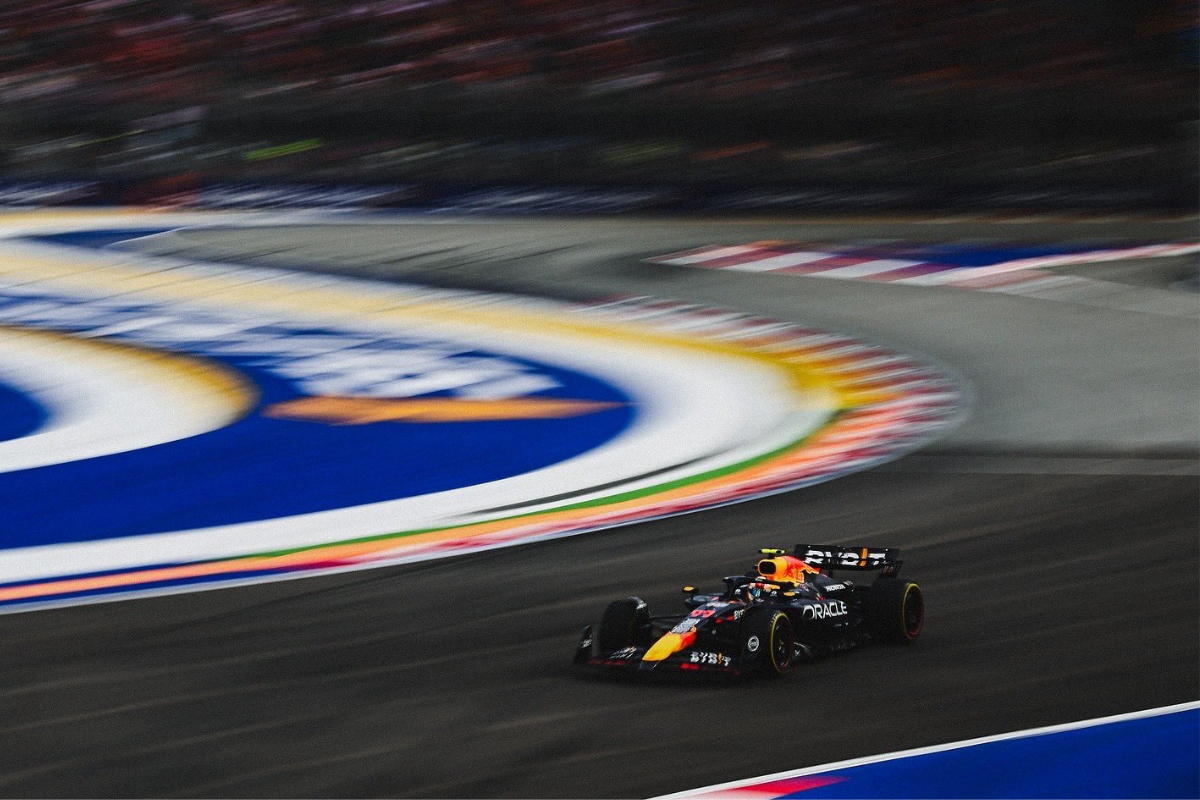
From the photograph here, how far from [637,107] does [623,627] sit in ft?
40.3

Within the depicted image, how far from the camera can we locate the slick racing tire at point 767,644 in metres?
5.30

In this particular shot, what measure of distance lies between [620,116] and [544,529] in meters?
10.3

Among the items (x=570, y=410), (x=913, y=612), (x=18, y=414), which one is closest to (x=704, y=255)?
(x=570, y=410)

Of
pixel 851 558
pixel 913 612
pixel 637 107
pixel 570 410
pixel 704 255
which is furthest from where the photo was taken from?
pixel 637 107

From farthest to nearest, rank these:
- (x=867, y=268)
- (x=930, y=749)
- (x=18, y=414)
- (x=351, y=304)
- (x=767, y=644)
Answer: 1. (x=867, y=268)
2. (x=351, y=304)
3. (x=18, y=414)
4. (x=767, y=644)
5. (x=930, y=749)

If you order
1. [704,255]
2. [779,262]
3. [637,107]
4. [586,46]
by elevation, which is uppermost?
[586,46]

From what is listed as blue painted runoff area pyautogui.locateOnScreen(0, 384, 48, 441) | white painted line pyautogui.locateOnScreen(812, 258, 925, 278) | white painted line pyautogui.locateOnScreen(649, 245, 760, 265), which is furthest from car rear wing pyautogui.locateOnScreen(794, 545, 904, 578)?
white painted line pyautogui.locateOnScreen(649, 245, 760, 265)

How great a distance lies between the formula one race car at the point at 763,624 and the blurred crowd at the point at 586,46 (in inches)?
447

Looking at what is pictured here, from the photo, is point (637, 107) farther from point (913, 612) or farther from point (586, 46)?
point (913, 612)

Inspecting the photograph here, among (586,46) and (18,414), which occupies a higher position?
(586,46)

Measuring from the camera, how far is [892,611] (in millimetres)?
5746

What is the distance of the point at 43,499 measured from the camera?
858 centimetres

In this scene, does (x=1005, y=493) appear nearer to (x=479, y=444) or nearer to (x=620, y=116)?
(x=479, y=444)

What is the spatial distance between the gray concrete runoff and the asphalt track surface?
10 centimetres
